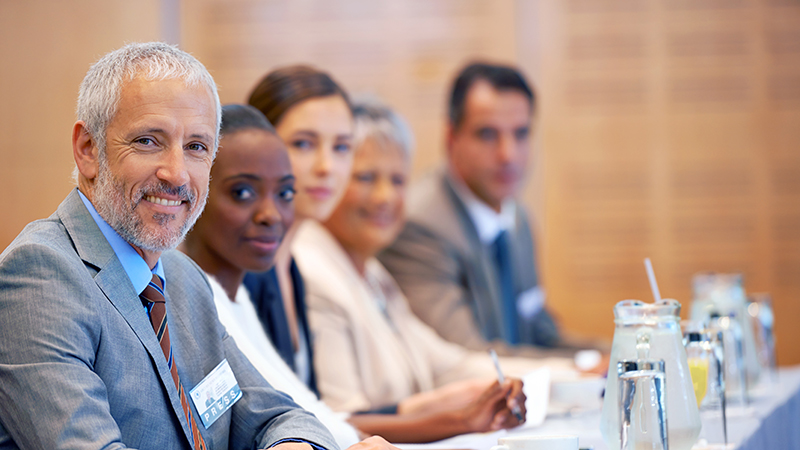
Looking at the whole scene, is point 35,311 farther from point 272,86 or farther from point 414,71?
point 414,71

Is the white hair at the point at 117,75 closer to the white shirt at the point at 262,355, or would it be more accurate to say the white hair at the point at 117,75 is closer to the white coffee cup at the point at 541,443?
the white shirt at the point at 262,355

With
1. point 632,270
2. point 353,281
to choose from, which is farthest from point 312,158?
point 632,270

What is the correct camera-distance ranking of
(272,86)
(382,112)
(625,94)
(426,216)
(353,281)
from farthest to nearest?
(625,94), (426,216), (382,112), (353,281), (272,86)

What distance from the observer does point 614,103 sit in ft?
15.9

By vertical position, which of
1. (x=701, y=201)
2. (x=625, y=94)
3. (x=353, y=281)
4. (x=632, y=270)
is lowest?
(x=632, y=270)

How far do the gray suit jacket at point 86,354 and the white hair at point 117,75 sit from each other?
11 cm

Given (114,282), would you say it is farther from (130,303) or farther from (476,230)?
(476,230)

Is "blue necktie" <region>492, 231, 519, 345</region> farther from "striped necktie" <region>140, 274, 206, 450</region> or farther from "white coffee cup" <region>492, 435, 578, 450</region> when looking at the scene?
"striped necktie" <region>140, 274, 206, 450</region>

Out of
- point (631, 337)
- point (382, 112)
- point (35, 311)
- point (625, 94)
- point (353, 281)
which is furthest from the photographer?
point (625, 94)

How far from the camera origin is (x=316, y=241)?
8.21ft

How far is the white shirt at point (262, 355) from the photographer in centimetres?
141

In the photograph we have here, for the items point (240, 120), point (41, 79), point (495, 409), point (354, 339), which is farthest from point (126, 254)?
point (41, 79)

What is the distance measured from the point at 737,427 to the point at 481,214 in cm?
176

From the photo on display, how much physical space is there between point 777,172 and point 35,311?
4743 mm
